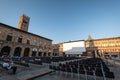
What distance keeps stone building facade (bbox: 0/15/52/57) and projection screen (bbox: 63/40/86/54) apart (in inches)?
425

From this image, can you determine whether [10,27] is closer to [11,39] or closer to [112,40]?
[11,39]

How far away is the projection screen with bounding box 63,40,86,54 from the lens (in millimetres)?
38281

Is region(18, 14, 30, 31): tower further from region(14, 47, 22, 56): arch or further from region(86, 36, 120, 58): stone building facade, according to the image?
region(86, 36, 120, 58): stone building facade

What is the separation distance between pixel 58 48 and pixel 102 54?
29.0 m

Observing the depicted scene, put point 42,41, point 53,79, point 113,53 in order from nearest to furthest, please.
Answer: point 53,79
point 42,41
point 113,53

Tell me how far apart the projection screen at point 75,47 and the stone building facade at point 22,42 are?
10.8 meters

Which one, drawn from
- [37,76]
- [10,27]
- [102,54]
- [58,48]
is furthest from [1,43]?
[102,54]

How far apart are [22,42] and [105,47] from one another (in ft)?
140

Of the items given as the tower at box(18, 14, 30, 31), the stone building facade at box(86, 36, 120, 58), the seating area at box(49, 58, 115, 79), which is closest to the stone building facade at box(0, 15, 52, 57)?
the tower at box(18, 14, 30, 31)

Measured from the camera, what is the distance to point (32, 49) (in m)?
29.9

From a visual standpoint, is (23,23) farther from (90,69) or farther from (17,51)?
(90,69)

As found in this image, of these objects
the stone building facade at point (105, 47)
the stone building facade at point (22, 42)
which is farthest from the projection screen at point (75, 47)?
the stone building facade at point (22, 42)

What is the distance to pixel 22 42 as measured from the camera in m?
25.9

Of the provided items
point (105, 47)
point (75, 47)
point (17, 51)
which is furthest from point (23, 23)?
point (105, 47)
